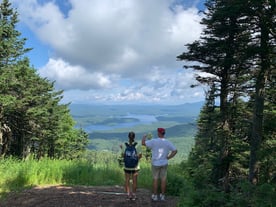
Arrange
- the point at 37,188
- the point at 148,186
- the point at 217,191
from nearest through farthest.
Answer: the point at 217,191 → the point at 37,188 → the point at 148,186

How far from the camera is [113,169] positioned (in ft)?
45.0

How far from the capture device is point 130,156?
8.86m

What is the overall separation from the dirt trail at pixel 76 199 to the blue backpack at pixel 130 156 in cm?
87

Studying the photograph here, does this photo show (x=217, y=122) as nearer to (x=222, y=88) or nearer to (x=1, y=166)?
(x=222, y=88)

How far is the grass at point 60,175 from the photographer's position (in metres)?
11.5

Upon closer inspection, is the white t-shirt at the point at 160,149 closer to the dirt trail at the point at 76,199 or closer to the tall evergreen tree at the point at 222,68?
the dirt trail at the point at 76,199

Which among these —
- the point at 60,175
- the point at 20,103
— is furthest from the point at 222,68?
the point at 20,103

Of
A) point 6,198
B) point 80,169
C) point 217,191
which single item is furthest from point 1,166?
point 217,191

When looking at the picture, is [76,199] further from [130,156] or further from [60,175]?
[60,175]

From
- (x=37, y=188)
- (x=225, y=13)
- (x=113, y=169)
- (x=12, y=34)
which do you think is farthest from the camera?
(x=12, y=34)

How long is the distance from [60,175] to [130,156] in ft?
14.7

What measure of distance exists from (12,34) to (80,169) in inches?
986

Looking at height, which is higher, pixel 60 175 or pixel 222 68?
pixel 222 68

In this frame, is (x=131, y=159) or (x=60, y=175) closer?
(x=131, y=159)
